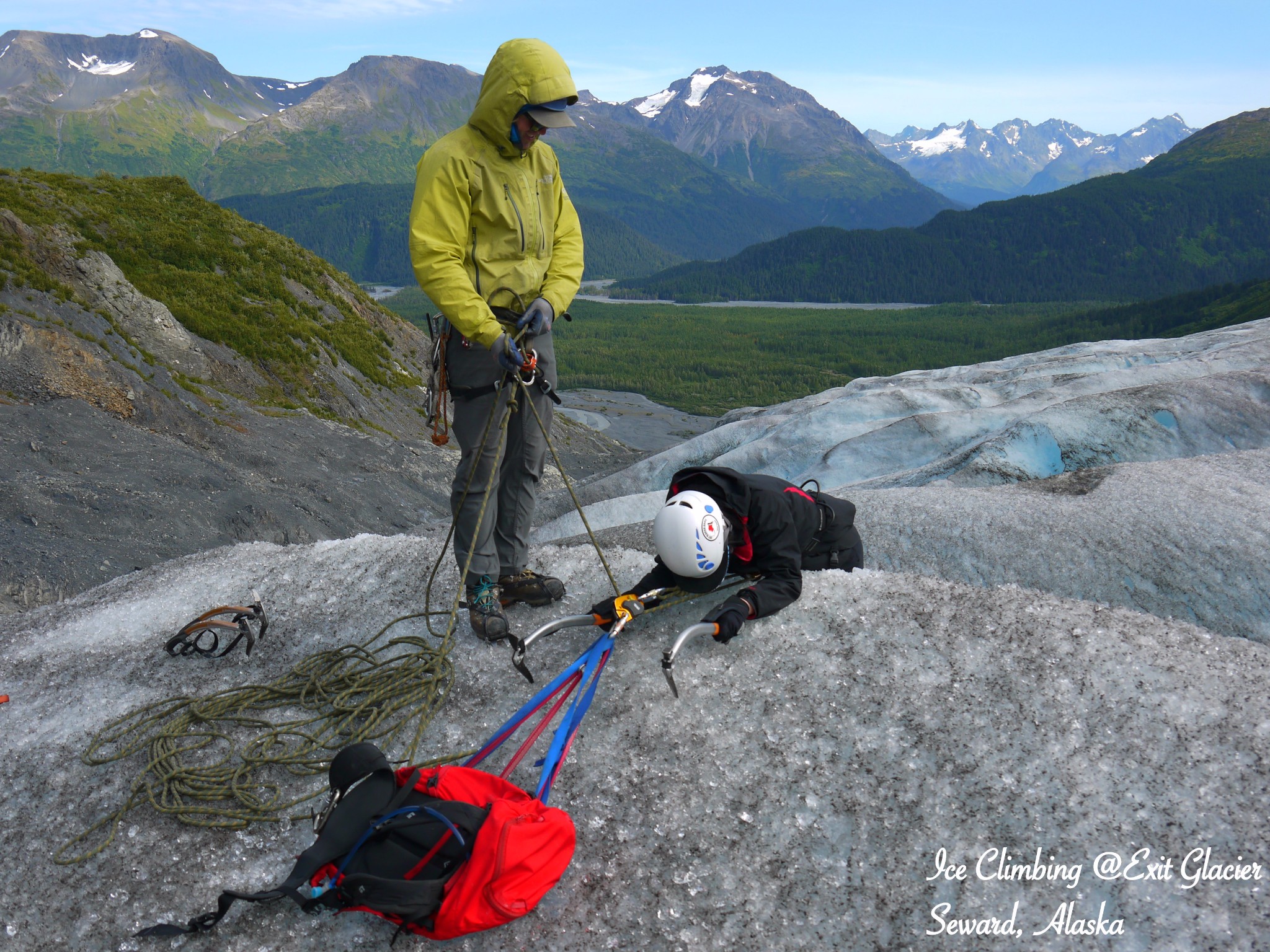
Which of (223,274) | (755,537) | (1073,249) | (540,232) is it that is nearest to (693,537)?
(755,537)

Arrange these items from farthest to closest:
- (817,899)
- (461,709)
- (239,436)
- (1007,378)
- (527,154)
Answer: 1. (1007,378)
2. (239,436)
3. (527,154)
4. (461,709)
5. (817,899)

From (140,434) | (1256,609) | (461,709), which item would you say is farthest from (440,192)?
(140,434)

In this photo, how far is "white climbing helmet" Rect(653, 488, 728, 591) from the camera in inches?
206

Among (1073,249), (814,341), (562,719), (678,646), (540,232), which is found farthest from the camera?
(1073,249)

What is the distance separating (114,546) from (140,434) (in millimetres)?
5699

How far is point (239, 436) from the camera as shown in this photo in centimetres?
1864

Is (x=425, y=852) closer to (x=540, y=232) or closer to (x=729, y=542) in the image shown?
(x=729, y=542)

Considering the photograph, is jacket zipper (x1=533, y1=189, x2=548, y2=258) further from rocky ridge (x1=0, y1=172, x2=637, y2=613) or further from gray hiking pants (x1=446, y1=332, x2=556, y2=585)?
A: rocky ridge (x1=0, y1=172, x2=637, y2=613)

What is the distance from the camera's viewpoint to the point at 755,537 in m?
5.72

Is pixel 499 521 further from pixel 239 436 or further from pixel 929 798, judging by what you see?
pixel 239 436

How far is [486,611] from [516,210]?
304cm

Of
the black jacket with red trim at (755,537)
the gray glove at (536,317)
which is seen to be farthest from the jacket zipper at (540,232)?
the black jacket with red trim at (755,537)

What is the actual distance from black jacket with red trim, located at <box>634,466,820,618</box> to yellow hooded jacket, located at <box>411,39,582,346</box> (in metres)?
1.67

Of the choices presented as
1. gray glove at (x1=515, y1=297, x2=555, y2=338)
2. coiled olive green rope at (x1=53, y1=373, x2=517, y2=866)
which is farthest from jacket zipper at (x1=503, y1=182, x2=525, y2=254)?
coiled olive green rope at (x1=53, y1=373, x2=517, y2=866)
